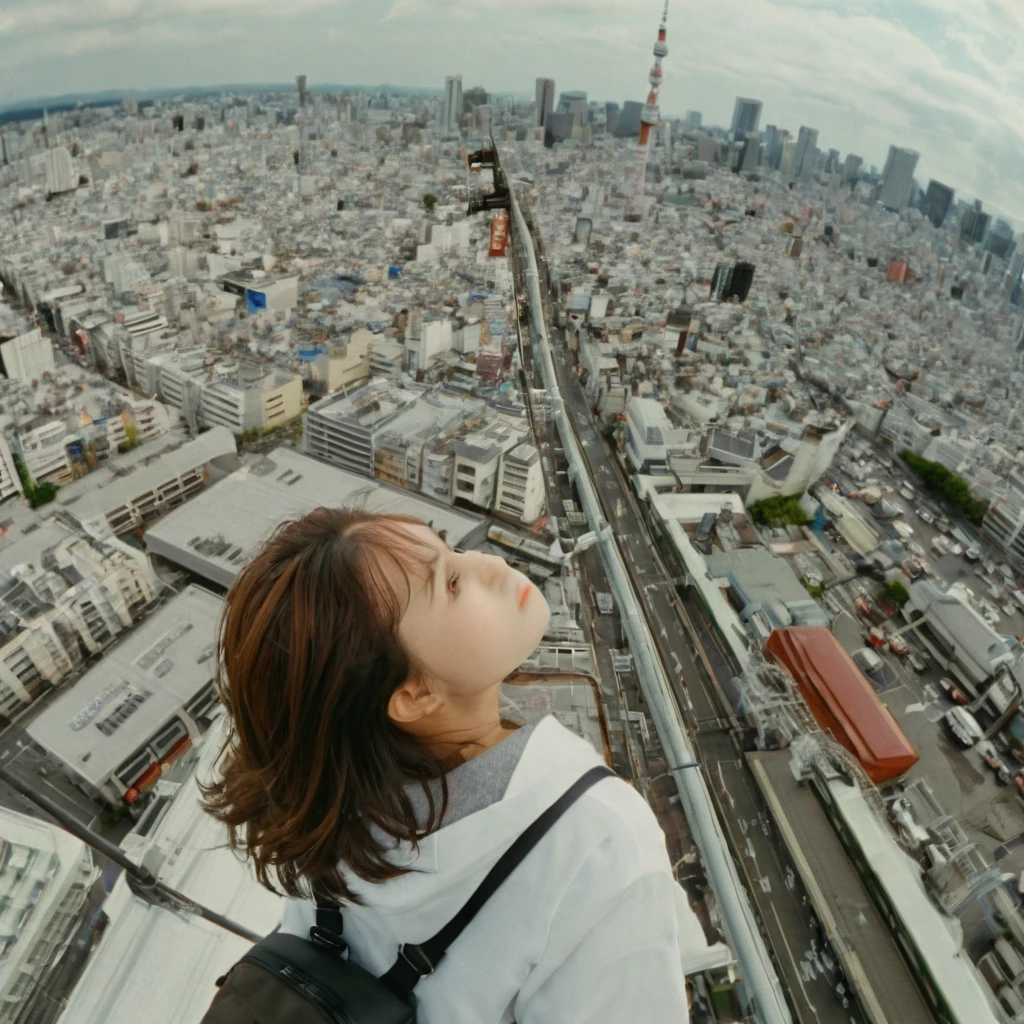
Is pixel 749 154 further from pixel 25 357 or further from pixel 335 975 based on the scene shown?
pixel 335 975

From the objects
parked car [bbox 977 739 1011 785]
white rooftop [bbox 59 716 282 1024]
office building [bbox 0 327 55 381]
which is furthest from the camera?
office building [bbox 0 327 55 381]

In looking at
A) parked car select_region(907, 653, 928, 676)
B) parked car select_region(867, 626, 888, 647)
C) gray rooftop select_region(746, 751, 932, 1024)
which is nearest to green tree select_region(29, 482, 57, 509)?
gray rooftop select_region(746, 751, 932, 1024)

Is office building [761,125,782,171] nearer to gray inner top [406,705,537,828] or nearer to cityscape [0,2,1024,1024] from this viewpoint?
cityscape [0,2,1024,1024]

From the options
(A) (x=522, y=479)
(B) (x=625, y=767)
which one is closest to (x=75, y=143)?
(A) (x=522, y=479)

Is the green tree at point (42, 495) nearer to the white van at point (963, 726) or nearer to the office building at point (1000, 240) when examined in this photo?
the white van at point (963, 726)

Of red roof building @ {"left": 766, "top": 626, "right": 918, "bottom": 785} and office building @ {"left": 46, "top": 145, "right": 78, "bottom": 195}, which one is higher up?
red roof building @ {"left": 766, "top": 626, "right": 918, "bottom": 785}

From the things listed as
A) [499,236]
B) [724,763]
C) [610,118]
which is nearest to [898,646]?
[724,763]

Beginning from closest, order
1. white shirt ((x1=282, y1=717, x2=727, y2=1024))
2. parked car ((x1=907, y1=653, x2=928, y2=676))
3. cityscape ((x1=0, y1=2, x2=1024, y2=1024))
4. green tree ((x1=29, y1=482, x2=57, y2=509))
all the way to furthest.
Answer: white shirt ((x1=282, y1=717, x2=727, y2=1024)) < cityscape ((x1=0, y1=2, x2=1024, y2=1024)) < parked car ((x1=907, y1=653, x2=928, y2=676)) < green tree ((x1=29, y1=482, x2=57, y2=509))
